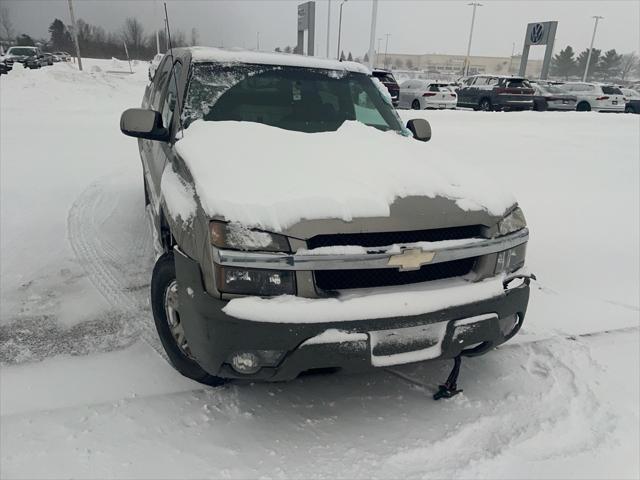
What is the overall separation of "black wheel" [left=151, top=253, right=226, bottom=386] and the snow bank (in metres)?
0.70

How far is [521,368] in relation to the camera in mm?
3104

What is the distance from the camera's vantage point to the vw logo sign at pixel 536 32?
3669 centimetres

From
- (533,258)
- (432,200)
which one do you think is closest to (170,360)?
(432,200)

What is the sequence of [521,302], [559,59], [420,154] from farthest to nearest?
[559,59] < [420,154] < [521,302]

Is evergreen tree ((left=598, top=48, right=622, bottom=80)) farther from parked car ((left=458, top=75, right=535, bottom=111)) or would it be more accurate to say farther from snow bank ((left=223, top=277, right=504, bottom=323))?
snow bank ((left=223, top=277, right=504, bottom=323))

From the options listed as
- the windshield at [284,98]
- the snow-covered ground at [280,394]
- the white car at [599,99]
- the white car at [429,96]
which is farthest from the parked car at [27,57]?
the windshield at [284,98]

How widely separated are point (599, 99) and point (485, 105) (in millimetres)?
6455

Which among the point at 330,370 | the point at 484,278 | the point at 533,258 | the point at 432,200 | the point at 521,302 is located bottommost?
the point at 533,258

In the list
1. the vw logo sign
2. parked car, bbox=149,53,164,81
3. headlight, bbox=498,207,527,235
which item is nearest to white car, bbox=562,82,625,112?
the vw logo sign

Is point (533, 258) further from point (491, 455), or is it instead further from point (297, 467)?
point (297, 467)

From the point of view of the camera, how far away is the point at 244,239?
83.0 inches

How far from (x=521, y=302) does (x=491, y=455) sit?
78 cm

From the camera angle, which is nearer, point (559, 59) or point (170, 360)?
point (170, 360)

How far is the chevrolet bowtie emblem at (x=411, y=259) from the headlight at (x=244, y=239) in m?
0.49
